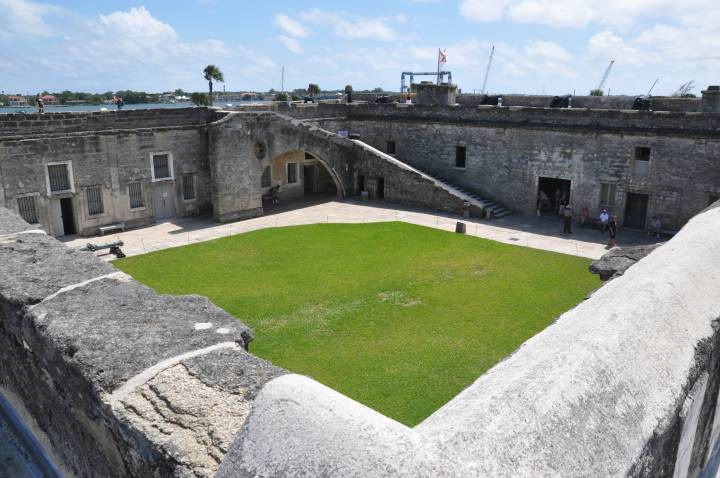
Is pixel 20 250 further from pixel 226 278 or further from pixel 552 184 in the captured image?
pixel 552 184


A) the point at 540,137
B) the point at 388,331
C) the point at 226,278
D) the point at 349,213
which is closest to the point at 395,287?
the point at 388,331

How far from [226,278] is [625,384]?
1500cm

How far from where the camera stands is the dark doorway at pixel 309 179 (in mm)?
31055

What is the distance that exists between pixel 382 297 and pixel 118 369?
11986 millimetres

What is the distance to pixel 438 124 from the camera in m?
28.6

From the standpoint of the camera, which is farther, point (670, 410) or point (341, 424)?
point (670, 410)

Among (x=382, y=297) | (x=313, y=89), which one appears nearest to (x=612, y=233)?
(x=382, y=297)

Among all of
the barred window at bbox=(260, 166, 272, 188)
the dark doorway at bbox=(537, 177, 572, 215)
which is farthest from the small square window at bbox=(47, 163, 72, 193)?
the dark doorway at bbox=(537, 177, 572, 215)

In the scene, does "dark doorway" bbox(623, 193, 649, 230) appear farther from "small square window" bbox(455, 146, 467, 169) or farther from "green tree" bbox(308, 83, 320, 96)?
"green tree" bbox(308, 83, 320, 96)

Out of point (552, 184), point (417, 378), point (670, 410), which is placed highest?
point (670, 410)

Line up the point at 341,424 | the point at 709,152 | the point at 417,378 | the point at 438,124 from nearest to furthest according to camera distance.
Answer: the point at 341,424 < the point at 417,378 < the point at 709,152 < the point at 438,124

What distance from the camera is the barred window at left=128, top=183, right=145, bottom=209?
2314cm

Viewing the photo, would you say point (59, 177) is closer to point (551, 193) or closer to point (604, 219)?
point (551, 193)

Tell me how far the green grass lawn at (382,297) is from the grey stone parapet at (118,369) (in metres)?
6.06
